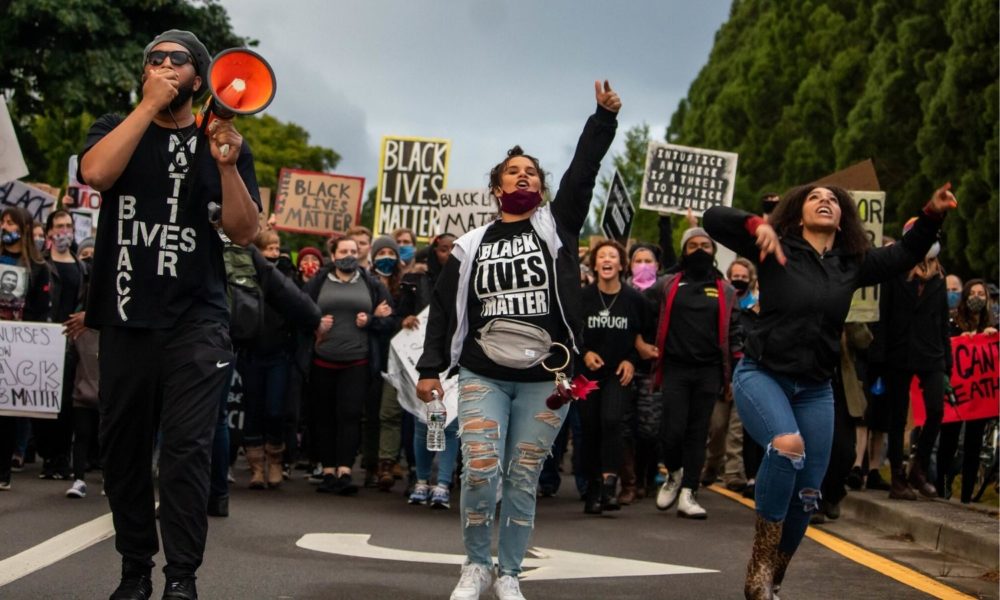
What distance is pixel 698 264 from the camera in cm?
1252

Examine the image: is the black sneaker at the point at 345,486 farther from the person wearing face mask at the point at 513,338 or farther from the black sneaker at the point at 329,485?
the person wearing face mask at the point at 513,338

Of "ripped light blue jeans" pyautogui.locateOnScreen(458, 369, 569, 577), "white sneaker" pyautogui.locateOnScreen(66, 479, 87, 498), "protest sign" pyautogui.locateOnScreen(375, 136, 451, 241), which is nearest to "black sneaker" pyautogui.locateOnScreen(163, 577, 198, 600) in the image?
"ripped light blue jeans" pyautogui.locateOnScreen(458, 369, 569, 577)

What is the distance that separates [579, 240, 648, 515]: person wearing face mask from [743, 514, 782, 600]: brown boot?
5093 millimetres

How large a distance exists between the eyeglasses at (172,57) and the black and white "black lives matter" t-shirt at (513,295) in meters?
1.73

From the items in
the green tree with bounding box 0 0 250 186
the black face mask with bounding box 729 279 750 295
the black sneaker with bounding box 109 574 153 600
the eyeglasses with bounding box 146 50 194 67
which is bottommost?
the black sneaker with bounding box 109 574 153 600

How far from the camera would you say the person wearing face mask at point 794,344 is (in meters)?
7.01

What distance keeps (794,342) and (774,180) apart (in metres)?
46.4

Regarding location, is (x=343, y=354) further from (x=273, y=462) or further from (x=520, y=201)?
(x=520, y=201)

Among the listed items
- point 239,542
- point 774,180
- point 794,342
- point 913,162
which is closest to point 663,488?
point 239,542

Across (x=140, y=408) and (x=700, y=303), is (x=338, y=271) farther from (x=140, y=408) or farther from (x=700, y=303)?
(x=140, y=408)

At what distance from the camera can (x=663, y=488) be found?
40.0 ft

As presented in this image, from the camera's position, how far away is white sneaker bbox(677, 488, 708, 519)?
38.6ft

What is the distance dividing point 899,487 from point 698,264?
225cm

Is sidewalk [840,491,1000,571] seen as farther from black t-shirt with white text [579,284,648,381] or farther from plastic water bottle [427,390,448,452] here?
plastic water bottle [427,390,448,452]
